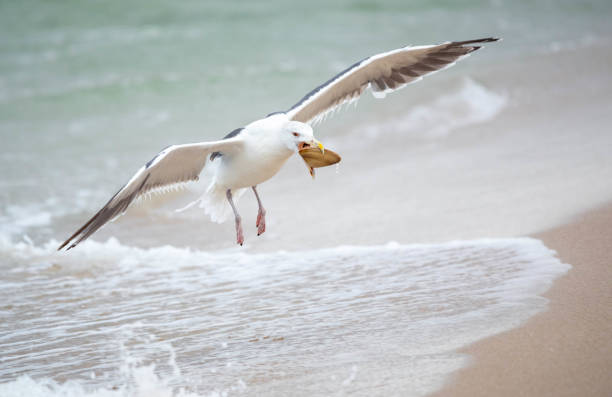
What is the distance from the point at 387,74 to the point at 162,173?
6.71ft

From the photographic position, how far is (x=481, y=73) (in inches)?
535

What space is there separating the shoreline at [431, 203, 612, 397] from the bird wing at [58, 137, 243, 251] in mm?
2445

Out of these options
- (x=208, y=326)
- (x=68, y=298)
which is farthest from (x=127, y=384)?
(x=68, y=298)

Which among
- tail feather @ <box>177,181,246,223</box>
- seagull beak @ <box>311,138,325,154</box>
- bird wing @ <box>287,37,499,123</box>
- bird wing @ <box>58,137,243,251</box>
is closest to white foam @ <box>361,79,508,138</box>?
bird wing @ <box>287,37,499,123</box>

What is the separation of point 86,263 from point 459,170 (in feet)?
12.4

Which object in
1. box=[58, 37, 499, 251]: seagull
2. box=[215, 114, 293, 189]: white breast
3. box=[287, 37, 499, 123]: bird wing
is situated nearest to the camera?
box=[58, 37, 499, 251]: seagull

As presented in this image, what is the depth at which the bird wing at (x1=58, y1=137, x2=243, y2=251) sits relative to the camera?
17.4ft

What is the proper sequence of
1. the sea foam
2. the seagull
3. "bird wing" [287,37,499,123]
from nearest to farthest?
the sea foam, the seagull, "bird wing" [287,37,499,123]

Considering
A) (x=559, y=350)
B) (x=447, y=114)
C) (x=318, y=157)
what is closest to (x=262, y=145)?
(x=318, y=157)

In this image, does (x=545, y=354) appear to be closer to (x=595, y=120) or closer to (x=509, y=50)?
(x=595, y=120)

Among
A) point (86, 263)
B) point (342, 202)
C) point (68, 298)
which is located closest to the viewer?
point (68, 298)

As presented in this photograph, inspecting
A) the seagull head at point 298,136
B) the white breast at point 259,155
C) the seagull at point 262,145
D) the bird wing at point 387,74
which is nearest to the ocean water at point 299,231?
the seagull at point 262,145

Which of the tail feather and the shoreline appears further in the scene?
the tail feather

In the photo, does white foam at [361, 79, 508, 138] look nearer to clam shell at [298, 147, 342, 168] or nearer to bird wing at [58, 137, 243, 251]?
bird wing at [58, 137, 243, 251]
